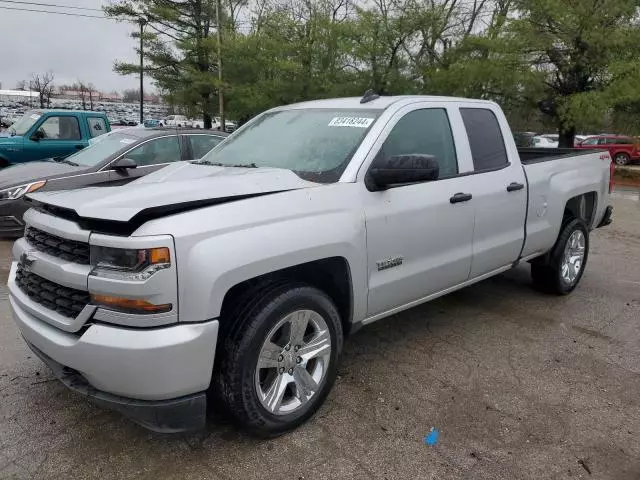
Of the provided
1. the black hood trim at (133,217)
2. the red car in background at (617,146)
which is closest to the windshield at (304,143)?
the black hood trim at (133,217)

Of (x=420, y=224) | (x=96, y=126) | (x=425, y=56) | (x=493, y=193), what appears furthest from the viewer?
(x=425, y=56)

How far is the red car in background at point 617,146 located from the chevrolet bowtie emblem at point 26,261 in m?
27.0

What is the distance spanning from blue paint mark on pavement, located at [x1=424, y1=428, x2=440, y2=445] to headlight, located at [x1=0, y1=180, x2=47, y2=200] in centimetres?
598

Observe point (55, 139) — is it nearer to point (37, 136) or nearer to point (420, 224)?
point (37, 136)

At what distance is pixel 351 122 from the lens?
3518 millimetres

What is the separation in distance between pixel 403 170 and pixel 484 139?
1.54 meters

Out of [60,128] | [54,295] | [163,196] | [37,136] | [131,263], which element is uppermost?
[60,128]

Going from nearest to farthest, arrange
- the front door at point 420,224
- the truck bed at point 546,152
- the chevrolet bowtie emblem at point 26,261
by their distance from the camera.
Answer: the chevrolet bowtie emblem at point 26,261 → the front door at point 420,224 → the truck bed at point 546,152

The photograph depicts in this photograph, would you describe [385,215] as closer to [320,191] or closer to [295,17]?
[320,191]

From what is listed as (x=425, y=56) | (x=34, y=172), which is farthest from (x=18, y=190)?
(x=425, y=56)

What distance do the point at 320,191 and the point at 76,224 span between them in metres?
1.25

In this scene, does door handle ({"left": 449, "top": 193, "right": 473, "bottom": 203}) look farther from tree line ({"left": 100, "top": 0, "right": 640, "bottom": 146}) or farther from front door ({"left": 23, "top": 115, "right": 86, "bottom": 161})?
tree line ({"left": 100, "top": 0, "right": 640, "bottom": 146})

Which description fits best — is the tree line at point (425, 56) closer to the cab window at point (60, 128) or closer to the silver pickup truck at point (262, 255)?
the cab window at point (60, 128)

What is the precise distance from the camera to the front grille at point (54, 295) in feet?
8.05
